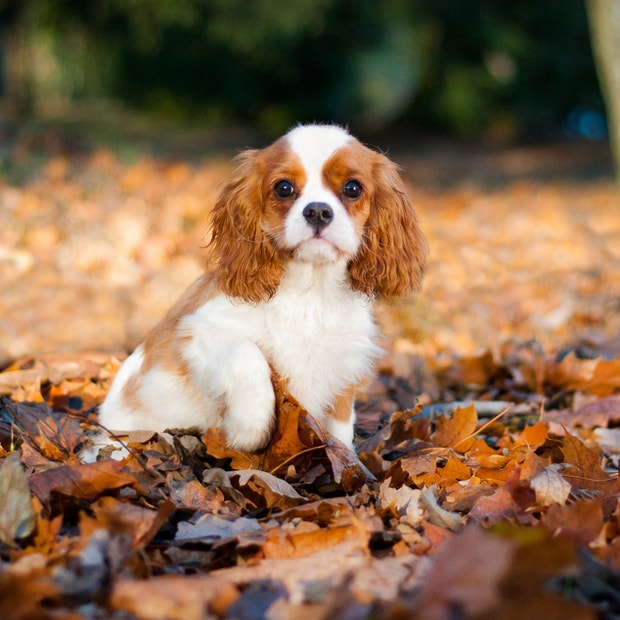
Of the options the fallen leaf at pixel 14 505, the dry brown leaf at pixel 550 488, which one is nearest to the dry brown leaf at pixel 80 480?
the fallen leaf at pixel 14 505

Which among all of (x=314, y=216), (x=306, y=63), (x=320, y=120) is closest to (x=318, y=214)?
(x=314, y=216)

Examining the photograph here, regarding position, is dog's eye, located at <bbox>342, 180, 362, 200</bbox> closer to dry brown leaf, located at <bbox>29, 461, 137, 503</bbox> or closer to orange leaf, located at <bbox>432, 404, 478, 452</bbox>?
orange leaf, located at <bbox>432, 404, 478, 452</bbox>

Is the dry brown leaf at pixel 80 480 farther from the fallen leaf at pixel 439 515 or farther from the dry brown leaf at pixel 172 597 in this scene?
the fallen leaf at pixel 439 515

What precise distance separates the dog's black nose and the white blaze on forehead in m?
0.17

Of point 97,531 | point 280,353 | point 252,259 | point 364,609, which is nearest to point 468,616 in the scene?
point 364,609

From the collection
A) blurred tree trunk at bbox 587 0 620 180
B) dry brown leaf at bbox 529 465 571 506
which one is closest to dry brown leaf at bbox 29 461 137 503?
dry brown leaf at bbox 529 465 571 506

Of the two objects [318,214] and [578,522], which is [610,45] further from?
[578,522]

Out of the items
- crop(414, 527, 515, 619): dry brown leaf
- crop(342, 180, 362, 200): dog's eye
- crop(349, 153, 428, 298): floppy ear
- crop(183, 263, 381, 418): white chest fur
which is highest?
crop(342, 180, 362, 200): dog's eye

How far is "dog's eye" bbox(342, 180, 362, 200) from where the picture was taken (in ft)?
9.91

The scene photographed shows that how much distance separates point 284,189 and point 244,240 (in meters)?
0.26

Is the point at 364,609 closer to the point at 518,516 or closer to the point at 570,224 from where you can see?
the point at 518,516

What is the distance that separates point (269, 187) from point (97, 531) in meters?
1.52

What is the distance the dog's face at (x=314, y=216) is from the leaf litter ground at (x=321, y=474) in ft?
1.74

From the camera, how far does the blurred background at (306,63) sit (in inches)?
505
